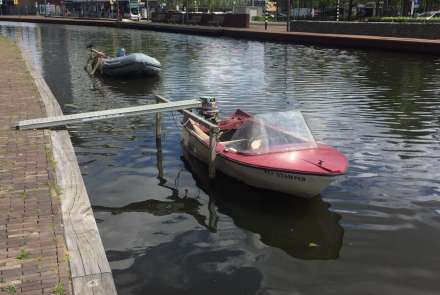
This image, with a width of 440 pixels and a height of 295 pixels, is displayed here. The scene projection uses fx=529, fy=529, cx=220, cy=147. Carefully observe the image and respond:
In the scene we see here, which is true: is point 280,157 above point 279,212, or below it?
above

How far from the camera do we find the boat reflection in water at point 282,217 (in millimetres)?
7285

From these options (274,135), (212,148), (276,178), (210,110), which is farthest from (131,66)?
(276,178)

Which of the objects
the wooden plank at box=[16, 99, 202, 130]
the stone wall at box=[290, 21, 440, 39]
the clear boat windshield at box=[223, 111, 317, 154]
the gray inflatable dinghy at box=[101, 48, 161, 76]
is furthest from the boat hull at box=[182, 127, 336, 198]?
the stone wall at box=[290, 21, 440, 39]

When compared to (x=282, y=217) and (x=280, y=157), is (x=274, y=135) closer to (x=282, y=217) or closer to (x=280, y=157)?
(x=280, y=157)

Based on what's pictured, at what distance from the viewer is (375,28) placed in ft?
125

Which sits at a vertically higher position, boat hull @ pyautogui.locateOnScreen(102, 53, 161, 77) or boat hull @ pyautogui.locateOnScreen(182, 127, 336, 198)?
boat hull @ pyautogui.locateOnScreen(102, 53, 161, 77)

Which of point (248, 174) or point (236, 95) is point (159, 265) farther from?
point (236, 95)

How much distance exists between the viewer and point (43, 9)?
418ft

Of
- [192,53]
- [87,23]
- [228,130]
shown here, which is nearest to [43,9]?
[87,23]

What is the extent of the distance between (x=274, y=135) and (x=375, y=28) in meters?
32.2

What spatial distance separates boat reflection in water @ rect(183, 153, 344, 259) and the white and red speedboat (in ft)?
0.78

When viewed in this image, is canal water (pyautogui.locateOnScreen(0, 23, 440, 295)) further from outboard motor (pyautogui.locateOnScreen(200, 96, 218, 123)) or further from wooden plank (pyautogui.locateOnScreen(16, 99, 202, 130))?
outboard motor (pyautogui.locateOnScreen(200, 96, 218, 123))

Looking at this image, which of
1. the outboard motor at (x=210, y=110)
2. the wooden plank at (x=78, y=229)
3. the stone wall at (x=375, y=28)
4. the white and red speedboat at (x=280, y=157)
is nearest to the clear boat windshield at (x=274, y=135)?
the white and red speedboat at (x=280, y=157)

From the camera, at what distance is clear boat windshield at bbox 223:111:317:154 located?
8750 millimetres
